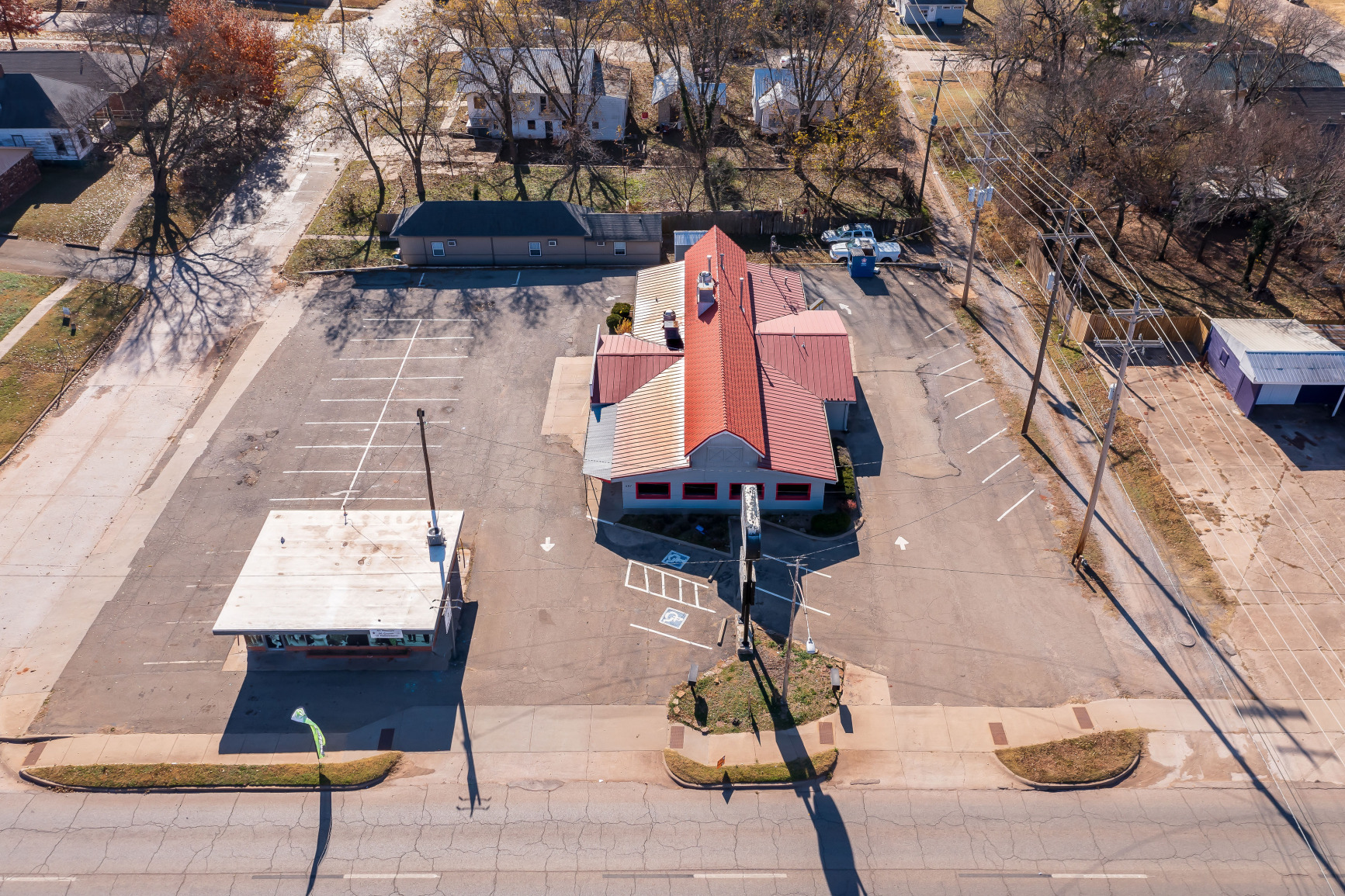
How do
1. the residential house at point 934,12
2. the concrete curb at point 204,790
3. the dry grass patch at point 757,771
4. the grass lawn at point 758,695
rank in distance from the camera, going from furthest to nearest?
the residential house at point 934,12, the grass lawn at point 758,695, the dry grass patch at point 757,771, the concrete curb at point 204,790

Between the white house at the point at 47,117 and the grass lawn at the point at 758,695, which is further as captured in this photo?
the white house at the point at 47,117

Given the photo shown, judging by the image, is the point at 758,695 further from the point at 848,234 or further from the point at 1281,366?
the point at 848,234

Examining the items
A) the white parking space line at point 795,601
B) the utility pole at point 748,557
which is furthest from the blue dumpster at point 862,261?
the utility pole at point 748,557

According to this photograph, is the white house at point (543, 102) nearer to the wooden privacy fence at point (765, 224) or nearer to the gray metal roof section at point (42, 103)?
the wooden privacy fence at point (765, 224)

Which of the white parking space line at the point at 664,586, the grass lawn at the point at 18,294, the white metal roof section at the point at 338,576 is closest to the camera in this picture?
the white metal roof section at the point at 338,576

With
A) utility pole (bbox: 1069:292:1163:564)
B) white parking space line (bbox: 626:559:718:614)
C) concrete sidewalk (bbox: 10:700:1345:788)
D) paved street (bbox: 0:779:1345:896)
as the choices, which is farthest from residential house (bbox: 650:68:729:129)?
paved street (bbox: 0:779:1345:896)

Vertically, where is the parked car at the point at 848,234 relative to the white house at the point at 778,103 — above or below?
below

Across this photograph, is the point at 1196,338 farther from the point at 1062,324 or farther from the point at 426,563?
the point at 426,563

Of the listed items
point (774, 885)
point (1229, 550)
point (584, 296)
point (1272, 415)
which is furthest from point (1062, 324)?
point (774, 885)
